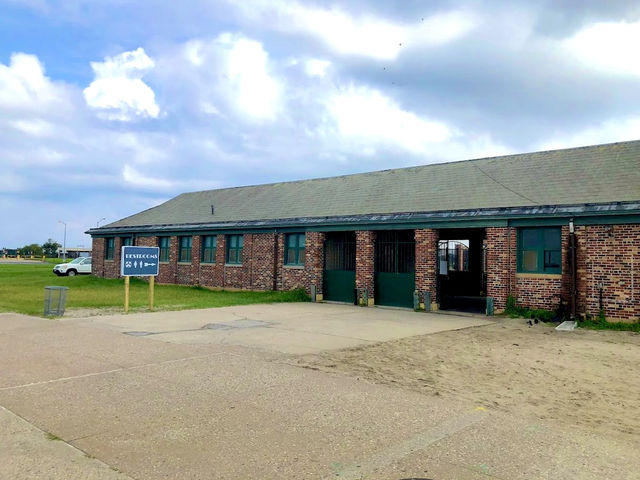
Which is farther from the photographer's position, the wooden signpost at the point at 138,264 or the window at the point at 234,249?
the window at the point at 234,249

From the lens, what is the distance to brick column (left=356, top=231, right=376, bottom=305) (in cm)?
1956

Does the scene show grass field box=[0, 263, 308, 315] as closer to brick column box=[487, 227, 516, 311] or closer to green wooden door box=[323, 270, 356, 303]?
green wooden door box=[323, 270, 356, 303]

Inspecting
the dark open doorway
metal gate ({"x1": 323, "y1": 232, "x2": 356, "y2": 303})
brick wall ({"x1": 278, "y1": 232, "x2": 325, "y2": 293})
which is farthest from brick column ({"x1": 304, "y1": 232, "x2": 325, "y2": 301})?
the dark open doorway

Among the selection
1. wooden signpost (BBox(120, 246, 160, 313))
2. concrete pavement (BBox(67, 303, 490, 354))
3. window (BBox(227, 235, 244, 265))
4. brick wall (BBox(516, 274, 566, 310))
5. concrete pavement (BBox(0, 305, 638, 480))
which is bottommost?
concrete pavement (BBox(0, 305, 638, 480))

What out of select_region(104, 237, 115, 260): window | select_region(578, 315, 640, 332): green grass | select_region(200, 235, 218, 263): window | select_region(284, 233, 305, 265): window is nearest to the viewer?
select_region(578, 315, 640, 332): green grass

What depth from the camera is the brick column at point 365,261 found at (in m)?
19.6

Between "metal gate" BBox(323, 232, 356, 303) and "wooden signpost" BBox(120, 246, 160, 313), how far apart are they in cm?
753

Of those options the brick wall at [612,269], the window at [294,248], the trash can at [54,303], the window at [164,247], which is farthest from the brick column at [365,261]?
the window at [164,247]

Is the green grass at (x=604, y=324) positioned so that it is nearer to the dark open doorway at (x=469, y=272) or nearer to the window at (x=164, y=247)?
the dark open doorway at (x=469, y=272)

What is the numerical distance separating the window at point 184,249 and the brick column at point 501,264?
56.2 feet

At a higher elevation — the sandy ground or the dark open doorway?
the dark open doorway

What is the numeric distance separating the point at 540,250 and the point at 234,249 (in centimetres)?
1481

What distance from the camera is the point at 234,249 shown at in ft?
82.8

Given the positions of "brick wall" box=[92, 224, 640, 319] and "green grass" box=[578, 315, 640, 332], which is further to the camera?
"brick wall" box=[92, 224, 640, 319]
